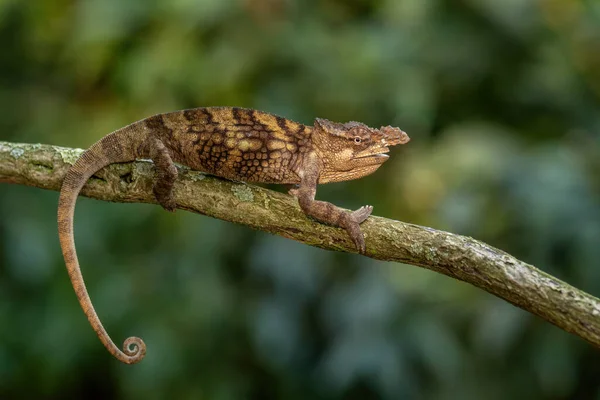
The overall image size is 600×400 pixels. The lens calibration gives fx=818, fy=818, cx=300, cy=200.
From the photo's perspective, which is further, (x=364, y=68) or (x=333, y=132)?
(x=364, y=68)

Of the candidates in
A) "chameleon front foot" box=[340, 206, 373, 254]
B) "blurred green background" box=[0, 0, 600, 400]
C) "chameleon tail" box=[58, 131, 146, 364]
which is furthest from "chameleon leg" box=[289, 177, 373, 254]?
"blurred green background" box=[0, 0, 600, 400]

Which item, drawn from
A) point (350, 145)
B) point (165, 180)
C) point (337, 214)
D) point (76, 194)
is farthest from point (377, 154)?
point (76, 194)

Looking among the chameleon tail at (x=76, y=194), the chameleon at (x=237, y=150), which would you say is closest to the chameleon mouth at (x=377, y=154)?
the chameleon at (x=237, y=150)

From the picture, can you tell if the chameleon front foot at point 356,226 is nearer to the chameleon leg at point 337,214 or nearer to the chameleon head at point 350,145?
the chameleon leg at point 337,214

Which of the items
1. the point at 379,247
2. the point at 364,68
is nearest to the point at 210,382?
the point at 364,68

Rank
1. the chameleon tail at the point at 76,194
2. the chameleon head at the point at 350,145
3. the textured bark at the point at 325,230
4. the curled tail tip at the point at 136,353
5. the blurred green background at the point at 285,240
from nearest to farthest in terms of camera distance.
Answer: the textured bark at the point at 325,230
the curled tail tip at the point at 136,353
the chameleon tail at the point at 76,194
the chameleon head at the point at 350,145
the blurred green background at the point at 285,240

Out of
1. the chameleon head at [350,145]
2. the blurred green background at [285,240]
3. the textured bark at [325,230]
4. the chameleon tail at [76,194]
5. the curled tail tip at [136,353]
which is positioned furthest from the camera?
the blurred green background at [285,240]

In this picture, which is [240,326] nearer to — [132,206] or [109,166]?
[132,206]

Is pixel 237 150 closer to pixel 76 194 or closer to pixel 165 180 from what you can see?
pixel 165 180

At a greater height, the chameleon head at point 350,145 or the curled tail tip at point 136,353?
the chameleon head at point 350,145
